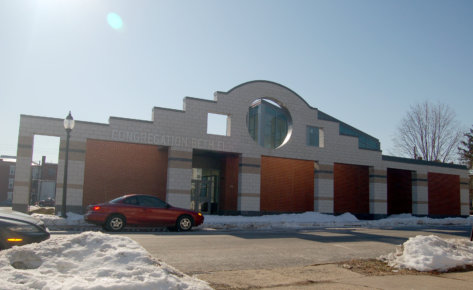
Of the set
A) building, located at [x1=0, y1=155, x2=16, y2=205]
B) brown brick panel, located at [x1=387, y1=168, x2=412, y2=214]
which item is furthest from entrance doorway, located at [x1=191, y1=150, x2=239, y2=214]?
building, located at [x1=0, y1=155, x2=16, y2=205]

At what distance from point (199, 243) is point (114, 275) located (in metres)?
6.71

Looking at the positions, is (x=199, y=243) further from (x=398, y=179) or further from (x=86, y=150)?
(x=398, y=179)

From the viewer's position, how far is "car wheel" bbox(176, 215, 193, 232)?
16328 millimetres

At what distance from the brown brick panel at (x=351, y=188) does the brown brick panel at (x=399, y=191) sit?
3.51m

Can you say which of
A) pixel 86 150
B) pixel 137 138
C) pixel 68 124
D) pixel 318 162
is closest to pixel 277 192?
pixel 318 162

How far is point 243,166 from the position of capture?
2450cm

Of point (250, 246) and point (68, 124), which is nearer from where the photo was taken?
point (250, 246)

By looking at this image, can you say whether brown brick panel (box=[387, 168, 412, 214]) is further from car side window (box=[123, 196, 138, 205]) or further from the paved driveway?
car side window (box=[123, 196, 138, 205])

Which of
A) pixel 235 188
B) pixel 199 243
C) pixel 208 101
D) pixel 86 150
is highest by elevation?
pixel 208 101

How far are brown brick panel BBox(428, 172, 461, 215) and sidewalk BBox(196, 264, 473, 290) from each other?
27551mm

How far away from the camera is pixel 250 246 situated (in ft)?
36.7

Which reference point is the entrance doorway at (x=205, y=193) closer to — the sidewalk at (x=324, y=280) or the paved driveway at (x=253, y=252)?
the paved driveway at (x=253, y=252)

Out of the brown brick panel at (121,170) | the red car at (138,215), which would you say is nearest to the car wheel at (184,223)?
the red car at (138,215)

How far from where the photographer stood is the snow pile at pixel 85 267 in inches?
182
